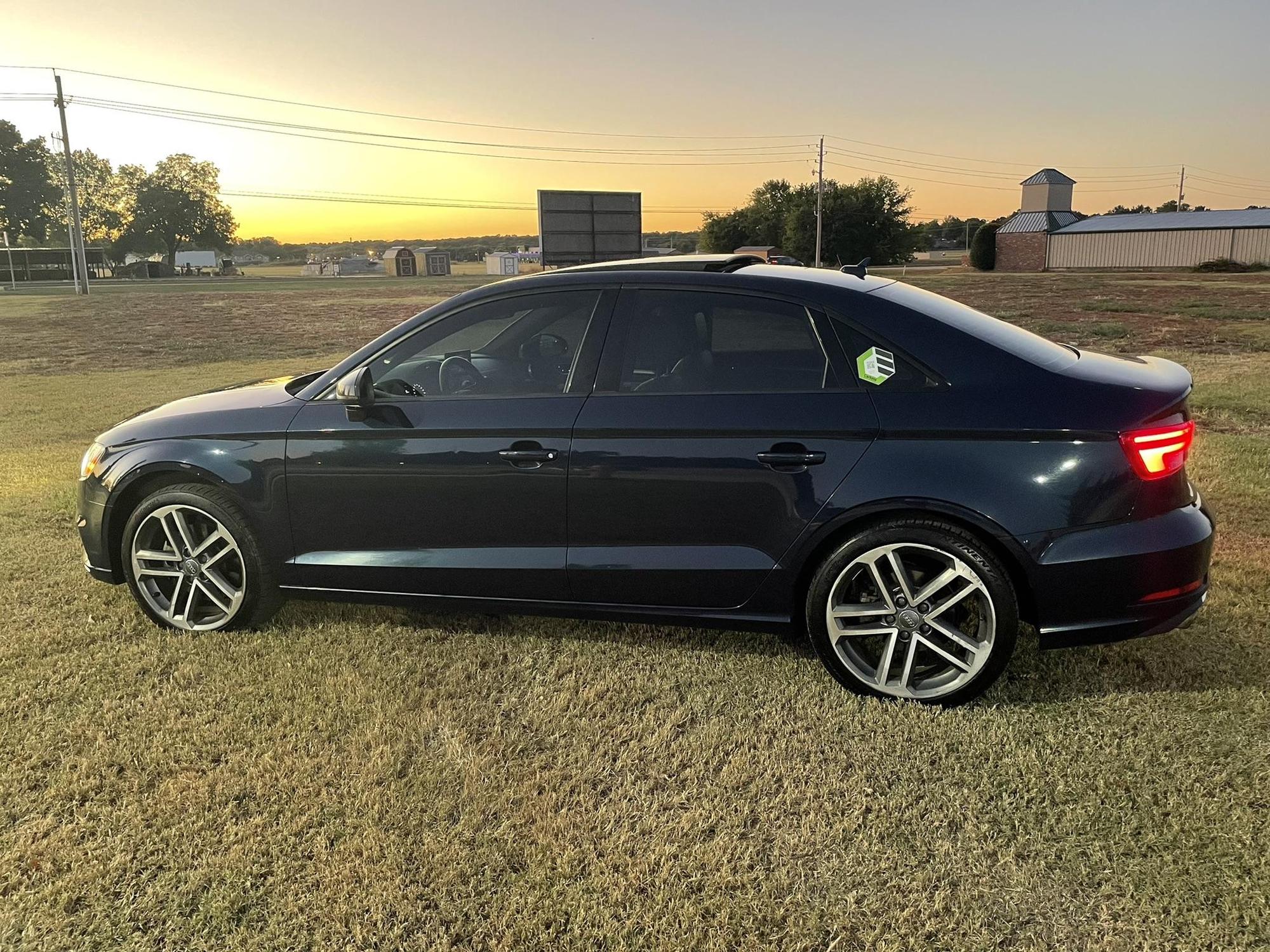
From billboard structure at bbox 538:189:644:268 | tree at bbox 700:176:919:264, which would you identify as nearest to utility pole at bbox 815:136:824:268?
tree at bbox 700:176:919:264

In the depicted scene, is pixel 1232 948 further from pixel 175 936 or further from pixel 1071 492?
pixel 175 936

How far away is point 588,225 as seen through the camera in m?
24.7

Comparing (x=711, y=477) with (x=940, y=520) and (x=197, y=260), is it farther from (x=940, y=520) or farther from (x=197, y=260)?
(x=197, y=260)

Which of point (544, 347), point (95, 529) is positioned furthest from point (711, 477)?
point (95, 529)

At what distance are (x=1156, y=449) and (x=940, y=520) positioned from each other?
0.77 meters

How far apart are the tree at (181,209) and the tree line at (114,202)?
0.26 feet

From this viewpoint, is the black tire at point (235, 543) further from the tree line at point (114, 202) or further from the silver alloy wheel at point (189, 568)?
the tree line at point (114, 202)

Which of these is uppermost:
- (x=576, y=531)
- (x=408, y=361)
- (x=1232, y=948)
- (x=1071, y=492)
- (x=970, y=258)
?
(x=970, y=258)

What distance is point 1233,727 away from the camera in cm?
324

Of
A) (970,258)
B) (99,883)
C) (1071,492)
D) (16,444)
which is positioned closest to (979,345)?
(1071,492)

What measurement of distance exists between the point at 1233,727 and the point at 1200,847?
0.83m

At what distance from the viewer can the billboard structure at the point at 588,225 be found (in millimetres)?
24016

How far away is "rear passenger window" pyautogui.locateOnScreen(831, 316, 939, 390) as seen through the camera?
10.7ft

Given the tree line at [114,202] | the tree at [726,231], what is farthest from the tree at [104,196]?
the tree at [726,231]
